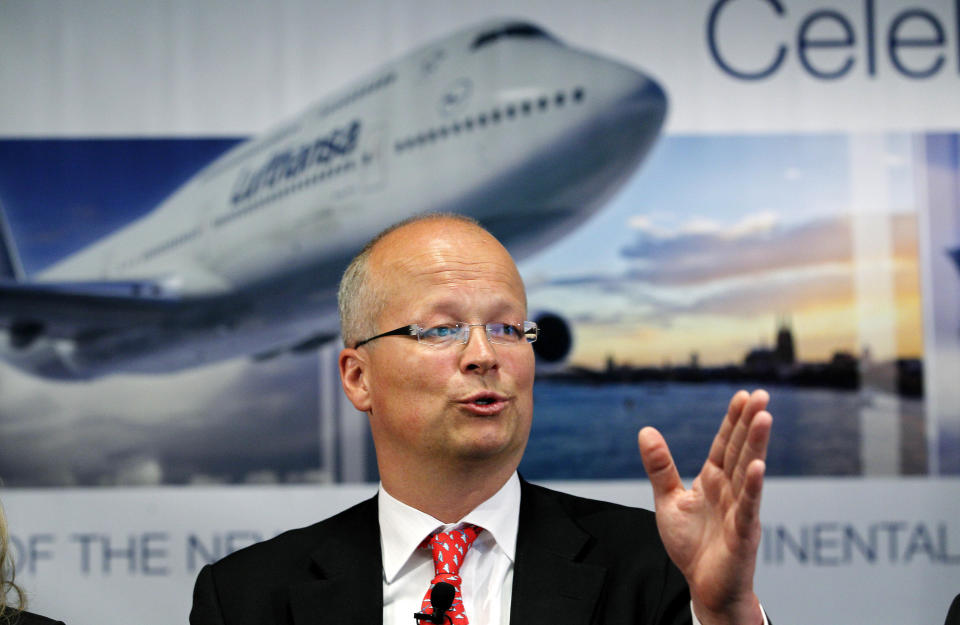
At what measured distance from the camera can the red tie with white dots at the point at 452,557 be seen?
1787 mm

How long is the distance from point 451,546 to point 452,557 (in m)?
0.03

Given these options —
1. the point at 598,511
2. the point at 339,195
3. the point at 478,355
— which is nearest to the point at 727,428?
the point at 478,355

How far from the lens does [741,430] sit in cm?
141

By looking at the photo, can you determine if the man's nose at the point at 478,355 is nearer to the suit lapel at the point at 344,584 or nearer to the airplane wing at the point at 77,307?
the suit lapel at the point at 344,584

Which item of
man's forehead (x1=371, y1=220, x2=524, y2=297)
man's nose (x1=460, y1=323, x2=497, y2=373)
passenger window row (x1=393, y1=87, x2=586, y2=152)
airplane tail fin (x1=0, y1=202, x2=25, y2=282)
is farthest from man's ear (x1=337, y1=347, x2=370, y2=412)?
airplane tail fin (x1=0, y1=202, x2=25, y2=282)

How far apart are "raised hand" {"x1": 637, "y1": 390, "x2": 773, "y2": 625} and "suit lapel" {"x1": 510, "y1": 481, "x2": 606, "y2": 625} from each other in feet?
1.07

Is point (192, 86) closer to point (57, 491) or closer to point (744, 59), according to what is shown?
point (57, 491)

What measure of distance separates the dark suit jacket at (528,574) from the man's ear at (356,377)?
234 mm

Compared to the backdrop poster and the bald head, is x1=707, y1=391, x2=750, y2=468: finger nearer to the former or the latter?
the bald head

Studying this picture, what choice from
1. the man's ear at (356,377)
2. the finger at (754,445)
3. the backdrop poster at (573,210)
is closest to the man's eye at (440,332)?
the man's ear at (356,377)

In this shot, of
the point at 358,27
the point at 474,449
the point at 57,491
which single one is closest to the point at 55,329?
the point at 57,491

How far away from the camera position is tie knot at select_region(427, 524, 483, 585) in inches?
72.6

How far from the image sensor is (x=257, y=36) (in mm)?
4578

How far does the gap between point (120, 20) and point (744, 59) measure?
2.98m
